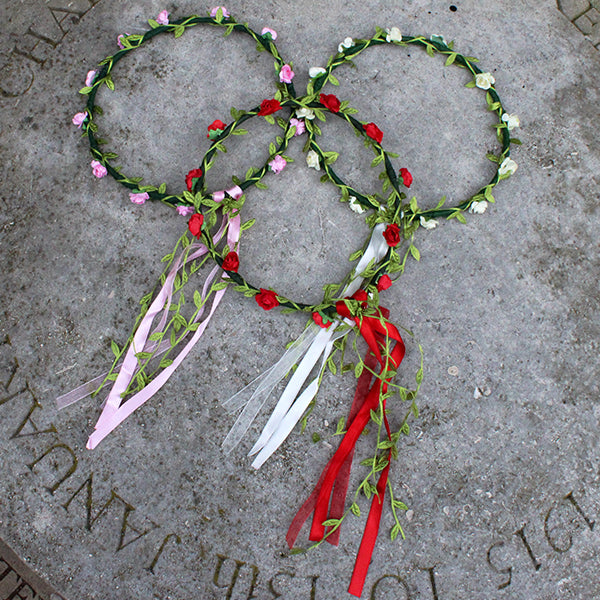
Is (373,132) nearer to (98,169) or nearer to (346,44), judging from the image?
(346,44)

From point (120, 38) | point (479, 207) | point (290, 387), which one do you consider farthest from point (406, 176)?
point (120, 38)

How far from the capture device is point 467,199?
2143 millimetres

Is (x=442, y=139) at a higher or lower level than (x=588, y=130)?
higher

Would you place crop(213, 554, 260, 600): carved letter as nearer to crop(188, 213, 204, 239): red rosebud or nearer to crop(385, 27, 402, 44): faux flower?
crop(188, 213, 204, 239): red rosebud

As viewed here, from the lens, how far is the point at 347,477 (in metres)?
1.99

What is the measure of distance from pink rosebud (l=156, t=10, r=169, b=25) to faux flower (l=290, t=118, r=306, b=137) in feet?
2.54

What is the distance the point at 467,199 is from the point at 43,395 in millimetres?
2033

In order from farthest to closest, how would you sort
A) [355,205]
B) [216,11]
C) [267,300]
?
[216,11], [355,205], [267,300]

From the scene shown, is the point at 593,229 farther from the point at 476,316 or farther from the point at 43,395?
the point at 43,395

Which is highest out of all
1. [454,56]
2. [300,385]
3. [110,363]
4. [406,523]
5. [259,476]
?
[454,56]

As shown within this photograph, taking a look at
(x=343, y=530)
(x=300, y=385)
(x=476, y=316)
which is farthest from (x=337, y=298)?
(x=343, y=530)

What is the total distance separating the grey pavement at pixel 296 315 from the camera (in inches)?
78.8

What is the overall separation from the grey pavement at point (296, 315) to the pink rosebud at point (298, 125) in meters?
0.11

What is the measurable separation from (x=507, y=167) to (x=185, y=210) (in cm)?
141
